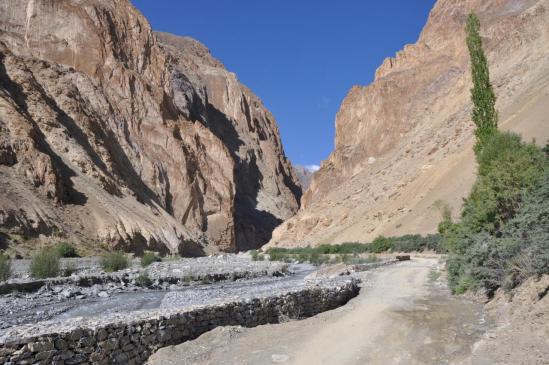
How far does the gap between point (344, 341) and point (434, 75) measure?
70.2 metres

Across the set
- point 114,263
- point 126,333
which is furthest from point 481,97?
point 126,333

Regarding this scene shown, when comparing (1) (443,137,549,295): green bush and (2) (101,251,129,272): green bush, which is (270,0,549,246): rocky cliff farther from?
(2) (101,251,129,272): green bush

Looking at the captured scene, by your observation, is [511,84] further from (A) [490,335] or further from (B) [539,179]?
(A) [490,335]

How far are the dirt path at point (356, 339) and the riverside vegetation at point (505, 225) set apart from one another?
38.0 inches

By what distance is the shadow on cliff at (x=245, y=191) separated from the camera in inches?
3415

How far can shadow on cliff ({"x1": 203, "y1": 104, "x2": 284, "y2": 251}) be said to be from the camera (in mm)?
86750

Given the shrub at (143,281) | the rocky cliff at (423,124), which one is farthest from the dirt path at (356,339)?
the rocky cliff at (423,124)

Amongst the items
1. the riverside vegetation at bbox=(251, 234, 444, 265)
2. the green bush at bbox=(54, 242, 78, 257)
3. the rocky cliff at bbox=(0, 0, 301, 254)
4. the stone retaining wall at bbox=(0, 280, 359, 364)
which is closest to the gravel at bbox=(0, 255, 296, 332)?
the stone retaining wall at bbox=(0, 280, 359, 364)

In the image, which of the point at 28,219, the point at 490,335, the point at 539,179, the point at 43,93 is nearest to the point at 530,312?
the point at 490,335

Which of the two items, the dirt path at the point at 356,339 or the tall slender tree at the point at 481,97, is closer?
the dirt path at the point at 356,339

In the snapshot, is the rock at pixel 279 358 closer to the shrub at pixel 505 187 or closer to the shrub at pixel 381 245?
the shrub at pixel 505 187

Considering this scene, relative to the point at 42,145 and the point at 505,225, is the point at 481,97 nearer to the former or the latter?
the point at 505,225

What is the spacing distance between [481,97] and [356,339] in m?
18.1

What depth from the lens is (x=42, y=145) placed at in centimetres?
4153
